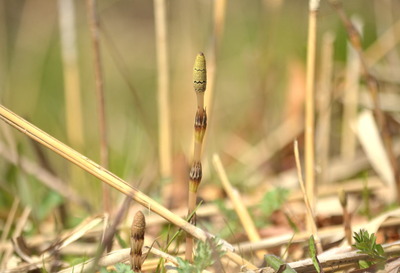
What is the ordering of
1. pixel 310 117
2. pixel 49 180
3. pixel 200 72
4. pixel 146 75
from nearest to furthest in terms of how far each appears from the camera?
pixel 200 72
pixel 310 117
pixel 49 180
pixel 146 75

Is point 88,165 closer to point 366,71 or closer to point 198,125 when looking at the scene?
point 198,125

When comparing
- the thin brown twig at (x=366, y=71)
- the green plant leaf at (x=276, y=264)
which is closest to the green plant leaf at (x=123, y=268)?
the green plant leaf at (x=276, y=264)

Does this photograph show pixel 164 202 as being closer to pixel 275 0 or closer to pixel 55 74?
pixel 275 0

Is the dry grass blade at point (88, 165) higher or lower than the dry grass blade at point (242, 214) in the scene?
higher

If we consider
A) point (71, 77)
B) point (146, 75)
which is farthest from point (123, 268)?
point (146, 75)

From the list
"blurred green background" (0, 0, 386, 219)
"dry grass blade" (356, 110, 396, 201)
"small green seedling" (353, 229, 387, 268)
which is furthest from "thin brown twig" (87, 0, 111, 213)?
"dry grass blade" (356, 110, 396, 201)

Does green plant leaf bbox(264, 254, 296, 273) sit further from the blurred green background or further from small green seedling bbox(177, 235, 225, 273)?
the blurred green background

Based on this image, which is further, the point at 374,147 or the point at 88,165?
the point at 374,147

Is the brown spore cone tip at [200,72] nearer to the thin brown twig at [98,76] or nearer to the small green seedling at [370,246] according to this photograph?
the small green seedling at [370,246]
